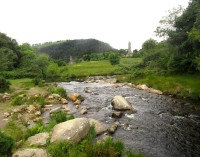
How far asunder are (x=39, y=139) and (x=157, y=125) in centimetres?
1190

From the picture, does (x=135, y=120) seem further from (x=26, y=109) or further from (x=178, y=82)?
(x=178, y=82)

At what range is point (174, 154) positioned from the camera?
16000 millimetres

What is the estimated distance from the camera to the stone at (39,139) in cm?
1566

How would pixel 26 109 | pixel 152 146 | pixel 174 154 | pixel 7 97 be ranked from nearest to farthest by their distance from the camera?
pixel 174 154 → pixel 152 146 → pixel 26 109 → pixel 7 97

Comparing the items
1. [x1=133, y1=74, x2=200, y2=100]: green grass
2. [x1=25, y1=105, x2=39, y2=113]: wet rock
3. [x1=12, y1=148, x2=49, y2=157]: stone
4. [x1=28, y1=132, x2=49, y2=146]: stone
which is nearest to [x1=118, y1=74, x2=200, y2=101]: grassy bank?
[x1=133, y1=74, x2=200, y2=100]: green grass

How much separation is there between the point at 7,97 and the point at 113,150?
81.3 feet

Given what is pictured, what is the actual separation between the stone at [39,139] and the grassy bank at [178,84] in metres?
25.2

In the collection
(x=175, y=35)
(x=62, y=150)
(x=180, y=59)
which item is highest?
(x=175, y=35)

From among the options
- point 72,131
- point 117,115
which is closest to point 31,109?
point 117,115

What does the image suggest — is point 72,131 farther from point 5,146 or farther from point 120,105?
point 120,105

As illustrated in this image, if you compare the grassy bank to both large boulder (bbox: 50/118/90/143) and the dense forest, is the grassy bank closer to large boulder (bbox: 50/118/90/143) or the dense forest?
the dense forest

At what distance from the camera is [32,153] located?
44.4ft

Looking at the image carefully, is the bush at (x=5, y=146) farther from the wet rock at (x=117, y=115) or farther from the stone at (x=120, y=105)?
the stone at (x=120, y=105)

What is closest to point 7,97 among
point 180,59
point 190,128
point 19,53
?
point 190,128
